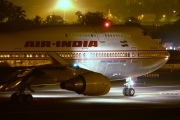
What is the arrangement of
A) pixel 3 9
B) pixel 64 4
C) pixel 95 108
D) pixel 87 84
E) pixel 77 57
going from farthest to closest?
pixel 64 4, pixel 3 9, pixel 77 57, pixel 87 84, pixel 95 108

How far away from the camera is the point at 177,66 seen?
77312 millimetres

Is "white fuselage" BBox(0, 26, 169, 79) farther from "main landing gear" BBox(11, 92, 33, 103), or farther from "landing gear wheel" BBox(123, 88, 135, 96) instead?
"main landing gear" BBox(11, 92, 33, 103)

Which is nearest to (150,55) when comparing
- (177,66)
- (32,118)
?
(32,118)

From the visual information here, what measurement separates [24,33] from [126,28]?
681 centimetres

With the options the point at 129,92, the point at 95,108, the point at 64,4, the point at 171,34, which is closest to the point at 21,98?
the point at 95,108

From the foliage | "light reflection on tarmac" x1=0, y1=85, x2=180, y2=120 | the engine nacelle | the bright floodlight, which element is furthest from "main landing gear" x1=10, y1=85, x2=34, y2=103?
the foliage

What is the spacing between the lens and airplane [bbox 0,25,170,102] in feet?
103

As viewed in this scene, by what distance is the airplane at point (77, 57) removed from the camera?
31.3 metres

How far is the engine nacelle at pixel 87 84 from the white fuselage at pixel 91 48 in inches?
184

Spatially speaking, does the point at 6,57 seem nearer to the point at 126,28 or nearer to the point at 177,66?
the point at 126,28

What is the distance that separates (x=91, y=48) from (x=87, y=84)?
20.6 feet

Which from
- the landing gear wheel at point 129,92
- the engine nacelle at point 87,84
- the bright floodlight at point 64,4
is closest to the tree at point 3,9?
the bright floodlight at point 64,4

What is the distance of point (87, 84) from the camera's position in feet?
96.8

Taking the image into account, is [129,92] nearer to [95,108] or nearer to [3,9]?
[95,108]
